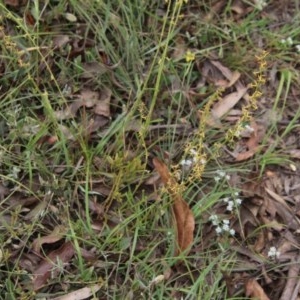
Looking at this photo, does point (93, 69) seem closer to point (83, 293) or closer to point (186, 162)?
point (186, 162)

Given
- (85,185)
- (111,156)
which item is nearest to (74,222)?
(85,185)

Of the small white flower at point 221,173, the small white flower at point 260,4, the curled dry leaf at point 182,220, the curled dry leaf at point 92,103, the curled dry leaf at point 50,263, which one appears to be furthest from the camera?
the small white flower at point 260,4

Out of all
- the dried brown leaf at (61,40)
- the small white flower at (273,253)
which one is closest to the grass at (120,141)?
the dried brown leaf at (61,40)

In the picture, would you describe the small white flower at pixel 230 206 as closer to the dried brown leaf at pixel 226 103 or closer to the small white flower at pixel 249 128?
the small white flower at pixel 249 128

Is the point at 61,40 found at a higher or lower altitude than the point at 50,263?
higher

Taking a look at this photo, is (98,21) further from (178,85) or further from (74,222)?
(74,222)

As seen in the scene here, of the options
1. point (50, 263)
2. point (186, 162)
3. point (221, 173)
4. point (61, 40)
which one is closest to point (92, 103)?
point (61, 40)
